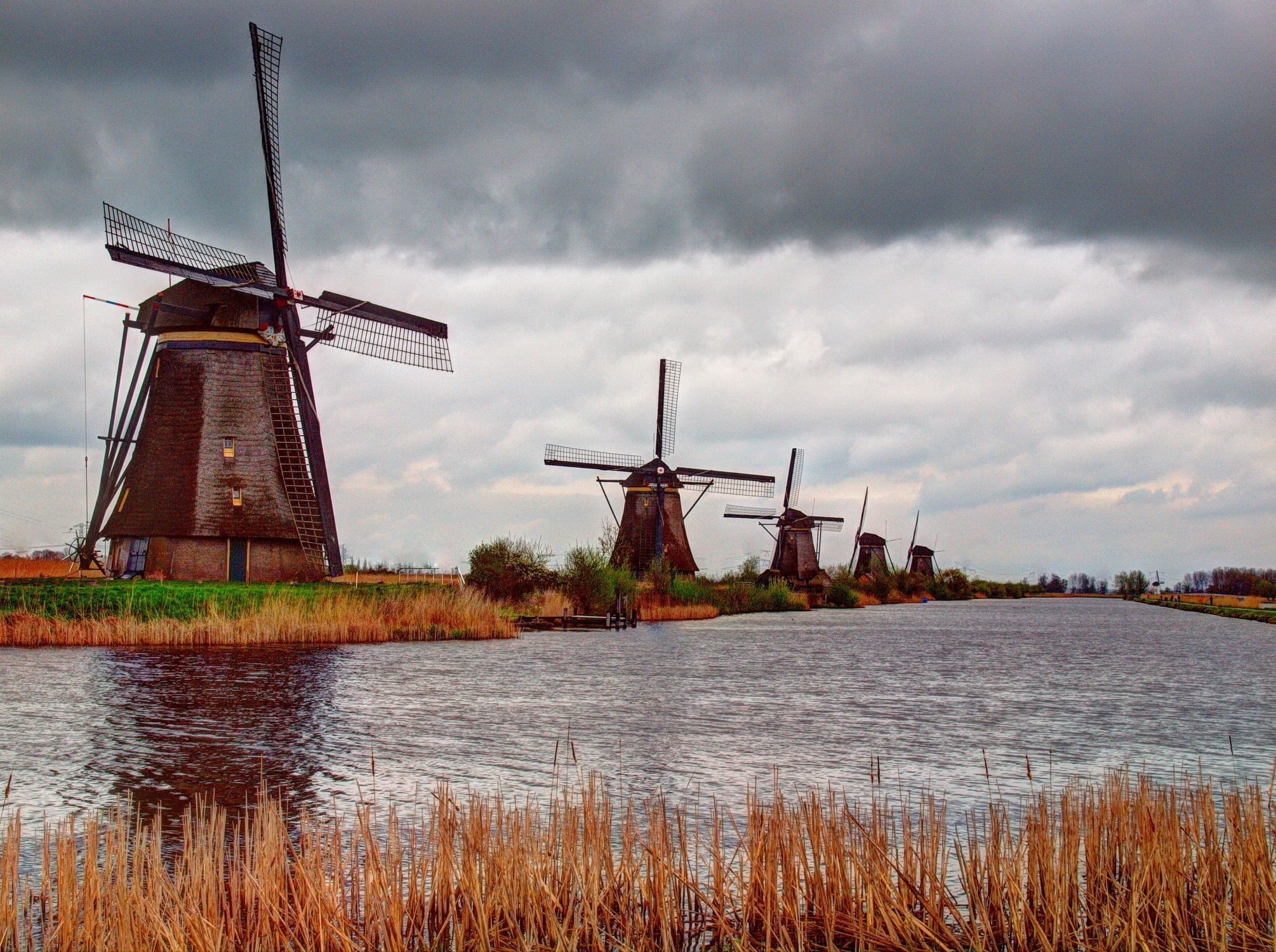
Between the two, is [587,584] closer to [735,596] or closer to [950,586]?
[735,596]

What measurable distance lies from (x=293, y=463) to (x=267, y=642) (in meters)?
5.75

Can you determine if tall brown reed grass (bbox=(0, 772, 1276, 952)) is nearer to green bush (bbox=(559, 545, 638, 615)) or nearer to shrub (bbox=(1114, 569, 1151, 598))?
green bush (bbox=(559, 545, 638, 615))

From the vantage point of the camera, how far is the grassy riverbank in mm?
47812

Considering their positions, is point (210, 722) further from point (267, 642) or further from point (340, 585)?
point (340, 585)

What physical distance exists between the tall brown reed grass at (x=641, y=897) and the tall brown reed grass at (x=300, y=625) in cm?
1673

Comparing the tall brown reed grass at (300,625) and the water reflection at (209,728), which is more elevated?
the tall brown reed grass at (300,625)

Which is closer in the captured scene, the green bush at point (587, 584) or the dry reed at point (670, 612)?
the green bush at point (587, 584)

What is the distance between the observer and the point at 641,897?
17.7 ft

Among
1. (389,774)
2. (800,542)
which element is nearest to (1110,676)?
(389,774)

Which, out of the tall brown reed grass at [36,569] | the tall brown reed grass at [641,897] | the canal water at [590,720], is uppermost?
the tall brown reed grass at [36,569]

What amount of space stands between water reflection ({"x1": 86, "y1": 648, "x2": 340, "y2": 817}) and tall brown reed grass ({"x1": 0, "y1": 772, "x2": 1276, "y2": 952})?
2.24 m

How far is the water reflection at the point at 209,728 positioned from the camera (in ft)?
29.4

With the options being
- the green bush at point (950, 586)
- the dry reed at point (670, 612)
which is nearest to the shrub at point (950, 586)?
the green bush at point (950, 586)

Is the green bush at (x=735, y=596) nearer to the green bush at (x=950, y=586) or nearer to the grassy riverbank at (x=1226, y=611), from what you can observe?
the grassy riverbank at (x=1226, y=611)
